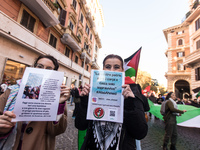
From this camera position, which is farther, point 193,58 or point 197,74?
point 197,74

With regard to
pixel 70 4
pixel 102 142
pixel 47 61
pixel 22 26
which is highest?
pixel 70 4

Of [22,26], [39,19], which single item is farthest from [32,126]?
[39,19]

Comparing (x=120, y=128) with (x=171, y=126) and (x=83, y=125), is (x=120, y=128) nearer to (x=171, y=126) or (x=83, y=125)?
(x=83, y=125)

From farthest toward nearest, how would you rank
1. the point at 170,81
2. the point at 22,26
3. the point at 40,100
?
the point at 170,81
the point at 22,26
the point at 40,100

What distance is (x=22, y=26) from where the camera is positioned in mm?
7516

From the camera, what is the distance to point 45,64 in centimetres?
151

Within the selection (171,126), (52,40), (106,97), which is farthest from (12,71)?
(171,126)

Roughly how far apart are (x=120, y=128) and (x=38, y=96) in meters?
1.00

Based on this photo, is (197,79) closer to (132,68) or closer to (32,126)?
(132,68)

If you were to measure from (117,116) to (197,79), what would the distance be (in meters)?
21.1

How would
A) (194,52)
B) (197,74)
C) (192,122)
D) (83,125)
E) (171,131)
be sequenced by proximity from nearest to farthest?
(83,125), (171,131), (192,122), (194,52), (197,74)

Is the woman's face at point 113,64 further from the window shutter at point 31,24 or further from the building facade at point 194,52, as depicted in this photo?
the building facade at point 194,52

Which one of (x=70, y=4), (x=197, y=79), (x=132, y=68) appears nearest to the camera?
Result: (x=132, y=68)

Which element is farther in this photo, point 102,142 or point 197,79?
point 197,79
